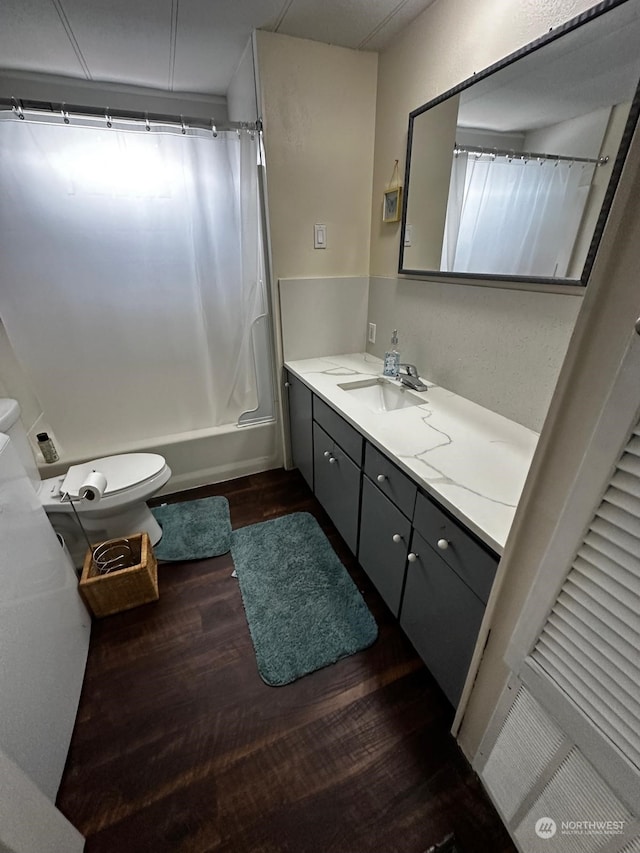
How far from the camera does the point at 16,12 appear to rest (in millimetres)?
1277

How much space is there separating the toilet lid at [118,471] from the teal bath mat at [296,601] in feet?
1.86

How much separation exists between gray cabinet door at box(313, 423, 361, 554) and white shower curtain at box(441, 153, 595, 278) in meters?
0.92

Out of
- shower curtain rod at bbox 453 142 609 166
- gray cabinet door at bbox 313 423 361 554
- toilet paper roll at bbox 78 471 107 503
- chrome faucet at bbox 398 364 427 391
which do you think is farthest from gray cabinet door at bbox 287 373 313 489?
shower curtain rod at bbox 453 142 609 166

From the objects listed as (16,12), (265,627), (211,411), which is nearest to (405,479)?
(265,627)

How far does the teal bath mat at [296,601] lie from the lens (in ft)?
4.30

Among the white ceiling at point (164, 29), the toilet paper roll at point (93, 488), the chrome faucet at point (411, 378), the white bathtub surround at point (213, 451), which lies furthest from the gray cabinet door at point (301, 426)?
the white ceiling at point (164, 29)

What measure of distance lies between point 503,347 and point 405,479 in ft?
2.14

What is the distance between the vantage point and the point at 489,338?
1335mm

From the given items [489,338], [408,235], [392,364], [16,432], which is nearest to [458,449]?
[489,338]

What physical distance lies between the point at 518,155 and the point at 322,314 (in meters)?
1.12

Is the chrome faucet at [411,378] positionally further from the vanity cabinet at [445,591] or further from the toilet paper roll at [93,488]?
the toilet paper roll at [93,488]

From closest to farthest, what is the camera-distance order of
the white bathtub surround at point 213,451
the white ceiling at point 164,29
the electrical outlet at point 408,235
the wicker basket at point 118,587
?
the white ceiling at point 164,29, the wicker basket at point 118,587, the electrical outlet at point 408,235, the white bathtub surround at point 213,451

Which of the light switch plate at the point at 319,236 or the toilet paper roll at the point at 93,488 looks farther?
the light switch plate at the point at 319,236

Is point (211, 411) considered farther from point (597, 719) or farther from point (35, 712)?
point (597, 719)
